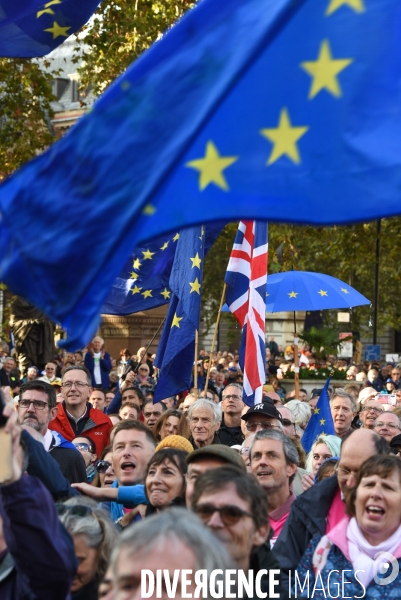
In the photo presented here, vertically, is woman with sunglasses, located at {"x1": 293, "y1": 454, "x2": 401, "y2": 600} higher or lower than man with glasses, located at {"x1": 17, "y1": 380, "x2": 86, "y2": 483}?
lower

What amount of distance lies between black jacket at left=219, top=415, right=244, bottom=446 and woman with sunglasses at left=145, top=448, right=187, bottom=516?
4.87 meters

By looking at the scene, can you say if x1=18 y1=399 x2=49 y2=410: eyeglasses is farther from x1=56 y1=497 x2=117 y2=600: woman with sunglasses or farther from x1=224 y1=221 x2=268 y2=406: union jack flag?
x1=56 y1=497 x2=117 y2=600: woman with sunglasses

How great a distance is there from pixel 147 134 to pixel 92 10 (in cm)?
353

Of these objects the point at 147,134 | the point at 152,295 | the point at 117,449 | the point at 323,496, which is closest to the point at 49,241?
the point at 147,134

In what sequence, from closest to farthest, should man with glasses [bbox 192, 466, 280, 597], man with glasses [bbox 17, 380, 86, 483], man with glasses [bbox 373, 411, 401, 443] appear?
man with glasses [bbox 192, 466, 280, 597] → man with glasses [bbox 17, 380, 86, 483] → man with glasses [bbox 373, 411, 401, 443]

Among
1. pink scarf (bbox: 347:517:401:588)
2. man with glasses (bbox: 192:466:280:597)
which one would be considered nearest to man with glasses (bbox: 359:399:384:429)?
pink scarf (bbox: 347:517:401:588)

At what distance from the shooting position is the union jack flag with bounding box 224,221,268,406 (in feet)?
31.9

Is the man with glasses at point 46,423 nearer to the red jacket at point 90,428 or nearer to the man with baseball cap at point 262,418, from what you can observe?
the man with baseball cap at point 262,418

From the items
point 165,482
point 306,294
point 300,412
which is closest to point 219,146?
point 165,482

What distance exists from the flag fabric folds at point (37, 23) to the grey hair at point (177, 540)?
501 centimetres

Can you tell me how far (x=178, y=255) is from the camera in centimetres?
1011

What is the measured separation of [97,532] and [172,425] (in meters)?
4.91

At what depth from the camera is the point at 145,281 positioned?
11914 millimetres

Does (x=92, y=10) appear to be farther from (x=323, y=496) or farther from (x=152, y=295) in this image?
(x=152, y=295)
